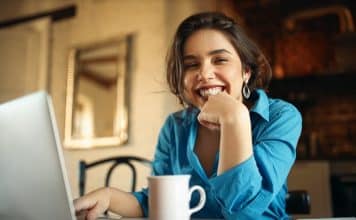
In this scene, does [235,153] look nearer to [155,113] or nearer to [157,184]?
[157,184]

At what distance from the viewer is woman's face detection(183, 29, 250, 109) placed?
820 millimetres

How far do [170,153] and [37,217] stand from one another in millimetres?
501

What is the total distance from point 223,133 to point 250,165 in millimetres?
72

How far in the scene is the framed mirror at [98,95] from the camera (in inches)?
104

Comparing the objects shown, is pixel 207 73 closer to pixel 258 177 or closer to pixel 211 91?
pixel 211 91

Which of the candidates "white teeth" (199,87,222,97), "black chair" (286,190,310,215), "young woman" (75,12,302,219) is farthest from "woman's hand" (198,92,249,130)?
"black chair" (286,190,310,215)

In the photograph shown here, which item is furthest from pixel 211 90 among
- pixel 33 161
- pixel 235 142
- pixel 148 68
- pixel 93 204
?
pixel 148 68

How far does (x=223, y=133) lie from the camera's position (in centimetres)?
63

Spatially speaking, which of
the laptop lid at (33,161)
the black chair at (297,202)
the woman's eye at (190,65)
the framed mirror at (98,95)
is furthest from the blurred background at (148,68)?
the laptop lid at (33,161)

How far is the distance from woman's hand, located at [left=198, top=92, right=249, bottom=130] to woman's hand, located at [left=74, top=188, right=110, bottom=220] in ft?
0.91

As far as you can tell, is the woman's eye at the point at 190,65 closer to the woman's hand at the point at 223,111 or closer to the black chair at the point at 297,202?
the woman's hand at the point at 223,111

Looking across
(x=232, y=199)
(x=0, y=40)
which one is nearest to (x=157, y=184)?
(x=232, y=199)

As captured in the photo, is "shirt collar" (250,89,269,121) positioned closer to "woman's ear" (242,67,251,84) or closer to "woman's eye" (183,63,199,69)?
"woman's ear" (242,67,251,84)

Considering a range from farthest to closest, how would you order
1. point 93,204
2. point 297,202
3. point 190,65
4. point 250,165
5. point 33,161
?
point 297,202 < point 190,65 < point 93,204 < point 250,165 < point 33,161
